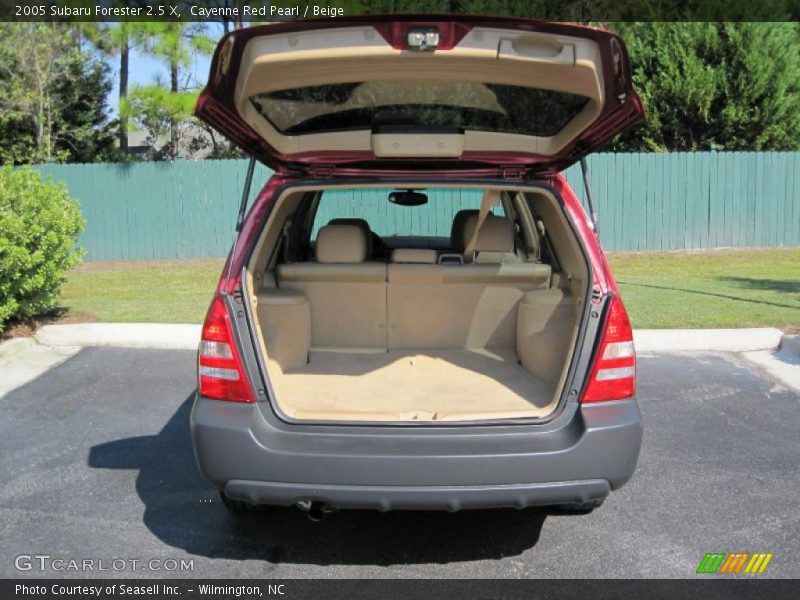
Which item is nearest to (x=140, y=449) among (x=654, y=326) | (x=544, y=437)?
(x=544, y=437)

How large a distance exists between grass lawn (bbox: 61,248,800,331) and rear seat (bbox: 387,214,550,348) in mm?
4100

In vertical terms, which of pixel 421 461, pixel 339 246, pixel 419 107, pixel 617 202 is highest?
pixel 419 107

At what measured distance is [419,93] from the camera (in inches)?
139

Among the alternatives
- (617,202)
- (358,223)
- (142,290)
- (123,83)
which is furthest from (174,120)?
(358,223)

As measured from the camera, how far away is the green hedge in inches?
310

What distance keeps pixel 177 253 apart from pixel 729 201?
11413 millimetres

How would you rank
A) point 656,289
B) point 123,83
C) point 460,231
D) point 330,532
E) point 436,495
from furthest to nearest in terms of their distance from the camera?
point 123,83 → point 656,289 → point 460,231 → point 330,532 → point 436,495

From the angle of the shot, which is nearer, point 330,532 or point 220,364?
point 220,364

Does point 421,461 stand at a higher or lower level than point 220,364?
lower

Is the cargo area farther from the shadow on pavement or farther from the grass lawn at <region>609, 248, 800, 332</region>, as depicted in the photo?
the grass lawn at <region>609, 248, 800, 332</region>

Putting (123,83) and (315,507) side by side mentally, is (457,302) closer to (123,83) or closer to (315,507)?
(315,507)

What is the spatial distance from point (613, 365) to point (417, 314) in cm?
166

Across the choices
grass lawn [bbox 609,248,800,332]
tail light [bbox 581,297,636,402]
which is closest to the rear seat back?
tail light [bbox 581,297,636,402]

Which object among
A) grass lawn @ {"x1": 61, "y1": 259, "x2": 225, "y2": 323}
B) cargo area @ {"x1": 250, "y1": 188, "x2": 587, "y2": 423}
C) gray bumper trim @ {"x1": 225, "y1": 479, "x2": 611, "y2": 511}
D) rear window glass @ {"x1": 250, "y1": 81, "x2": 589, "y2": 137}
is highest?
rear window glass @ {"x1": 250, "y1": 81, "x2": 589, "y2": 137}
